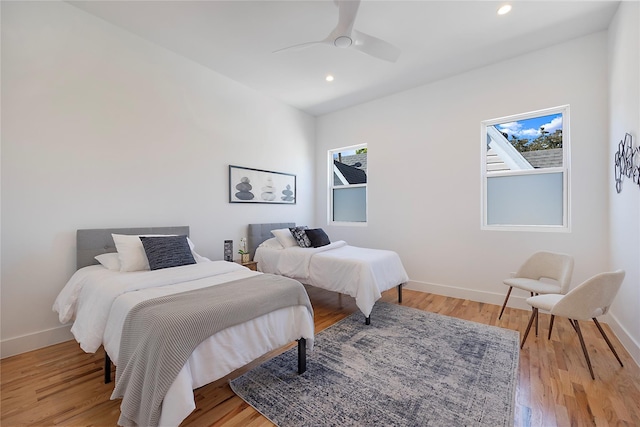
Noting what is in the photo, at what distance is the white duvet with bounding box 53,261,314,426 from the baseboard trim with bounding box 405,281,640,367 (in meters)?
2.61

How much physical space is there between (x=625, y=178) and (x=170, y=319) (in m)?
3.72

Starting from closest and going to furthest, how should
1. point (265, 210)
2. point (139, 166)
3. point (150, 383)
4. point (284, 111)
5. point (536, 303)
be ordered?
point (150, 383) → point (536, 303) → point (139, 166) → point (265, 210) → point (284, 111)

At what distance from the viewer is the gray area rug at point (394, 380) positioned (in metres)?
1.61

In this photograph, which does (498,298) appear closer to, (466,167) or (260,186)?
(466,167)

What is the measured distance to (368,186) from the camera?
15.5ft

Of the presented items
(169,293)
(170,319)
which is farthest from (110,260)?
(170,319)

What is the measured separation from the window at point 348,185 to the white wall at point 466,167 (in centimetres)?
21

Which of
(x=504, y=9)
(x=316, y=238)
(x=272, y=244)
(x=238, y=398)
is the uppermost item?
(x=504, y=9)

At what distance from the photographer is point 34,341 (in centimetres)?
239

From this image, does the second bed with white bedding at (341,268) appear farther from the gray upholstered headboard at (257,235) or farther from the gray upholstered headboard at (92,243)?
the gray upholstered headboard at (92,243)

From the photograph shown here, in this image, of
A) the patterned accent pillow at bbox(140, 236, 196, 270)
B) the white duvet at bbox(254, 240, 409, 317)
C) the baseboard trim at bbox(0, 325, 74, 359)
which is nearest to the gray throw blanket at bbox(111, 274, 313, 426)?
Result: the patterned accent pillow at bbox(140, 236, 196, 270)

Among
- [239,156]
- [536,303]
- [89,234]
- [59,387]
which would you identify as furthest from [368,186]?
[59,387]

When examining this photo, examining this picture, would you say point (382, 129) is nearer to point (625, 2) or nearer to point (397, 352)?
point (625, 2)

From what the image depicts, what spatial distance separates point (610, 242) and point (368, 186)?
3.00 metres
